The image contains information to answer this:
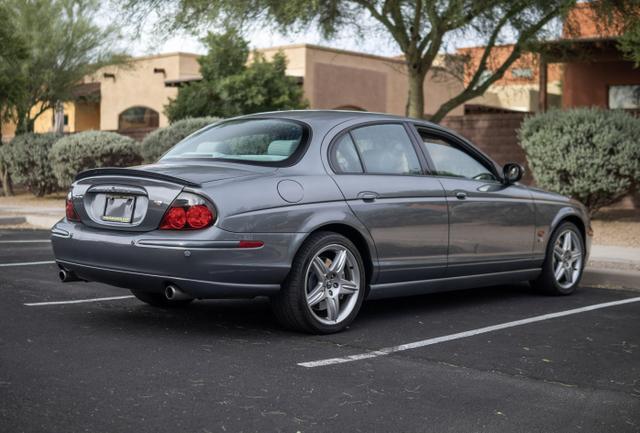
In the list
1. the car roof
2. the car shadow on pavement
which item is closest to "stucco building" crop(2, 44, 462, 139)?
the car shadow on pavement

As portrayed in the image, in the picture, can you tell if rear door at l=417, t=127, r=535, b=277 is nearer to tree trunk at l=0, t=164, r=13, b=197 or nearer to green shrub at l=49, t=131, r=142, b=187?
green shrub at l=49, t=131, r=142, b=187

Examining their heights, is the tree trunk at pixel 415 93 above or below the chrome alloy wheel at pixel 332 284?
above

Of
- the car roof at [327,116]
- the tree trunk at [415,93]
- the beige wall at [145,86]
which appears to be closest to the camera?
the car roof at [327,116]

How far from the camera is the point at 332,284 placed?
636 cm

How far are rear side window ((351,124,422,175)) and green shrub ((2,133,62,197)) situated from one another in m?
17.3

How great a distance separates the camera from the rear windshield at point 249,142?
6.53 meters

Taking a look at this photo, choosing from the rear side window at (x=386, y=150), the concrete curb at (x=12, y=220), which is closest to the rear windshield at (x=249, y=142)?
the rear side window at (x=386, y=150)

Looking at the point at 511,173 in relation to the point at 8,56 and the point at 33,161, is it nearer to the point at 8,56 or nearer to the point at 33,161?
the point at 8,56

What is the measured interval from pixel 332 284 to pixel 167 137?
14.3m

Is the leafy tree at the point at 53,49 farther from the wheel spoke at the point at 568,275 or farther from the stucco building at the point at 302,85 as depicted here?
the wheel spoke at the point at 568,275

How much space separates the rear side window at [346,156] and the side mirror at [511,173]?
71.2 inches

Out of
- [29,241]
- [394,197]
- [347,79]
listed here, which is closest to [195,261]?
[394,197]

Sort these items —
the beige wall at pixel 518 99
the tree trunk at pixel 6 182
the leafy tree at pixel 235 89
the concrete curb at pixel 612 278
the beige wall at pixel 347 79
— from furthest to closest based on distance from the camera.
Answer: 1. the beige wall at pixel 518 99
2. the beige wall at pixel 347 79
3. the leafy tree at pixel 235 89
4. the tree trunk at pixel 6 182
5. the concrete curb at pixel 612 278

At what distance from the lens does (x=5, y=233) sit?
14.1m
